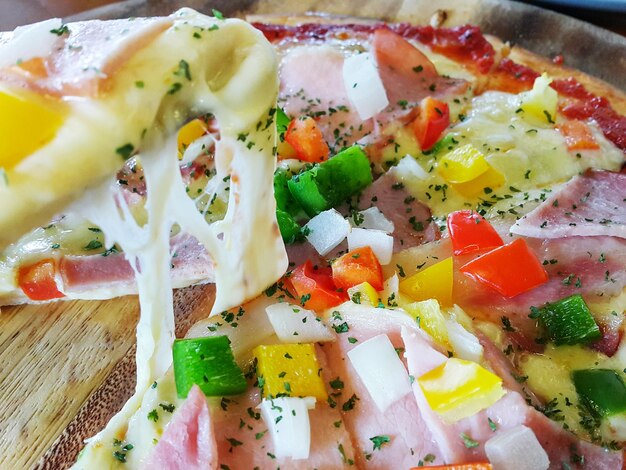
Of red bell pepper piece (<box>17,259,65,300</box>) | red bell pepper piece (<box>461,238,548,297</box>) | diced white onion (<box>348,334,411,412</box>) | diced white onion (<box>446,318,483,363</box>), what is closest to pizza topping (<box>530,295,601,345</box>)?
red bell pepper piece (<box>461,238,548,297</box>)

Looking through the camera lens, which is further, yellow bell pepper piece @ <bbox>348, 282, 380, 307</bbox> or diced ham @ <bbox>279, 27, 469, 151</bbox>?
diced ham @ <bbox>279, 27, 469, 151</bbox>

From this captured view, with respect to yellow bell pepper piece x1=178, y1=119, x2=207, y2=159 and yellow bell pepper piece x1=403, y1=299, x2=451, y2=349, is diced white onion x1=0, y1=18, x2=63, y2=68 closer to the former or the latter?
yellow bell pepper piece x1=178, y1=119, x2=207, y2=159

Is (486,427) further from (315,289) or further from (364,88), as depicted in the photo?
(364,88)

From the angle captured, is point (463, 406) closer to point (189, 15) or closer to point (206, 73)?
point (206, 73)

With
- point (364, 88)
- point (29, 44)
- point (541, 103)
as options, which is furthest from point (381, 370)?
point (541, 103)

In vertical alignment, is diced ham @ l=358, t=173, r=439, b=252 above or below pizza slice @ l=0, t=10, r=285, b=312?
below
